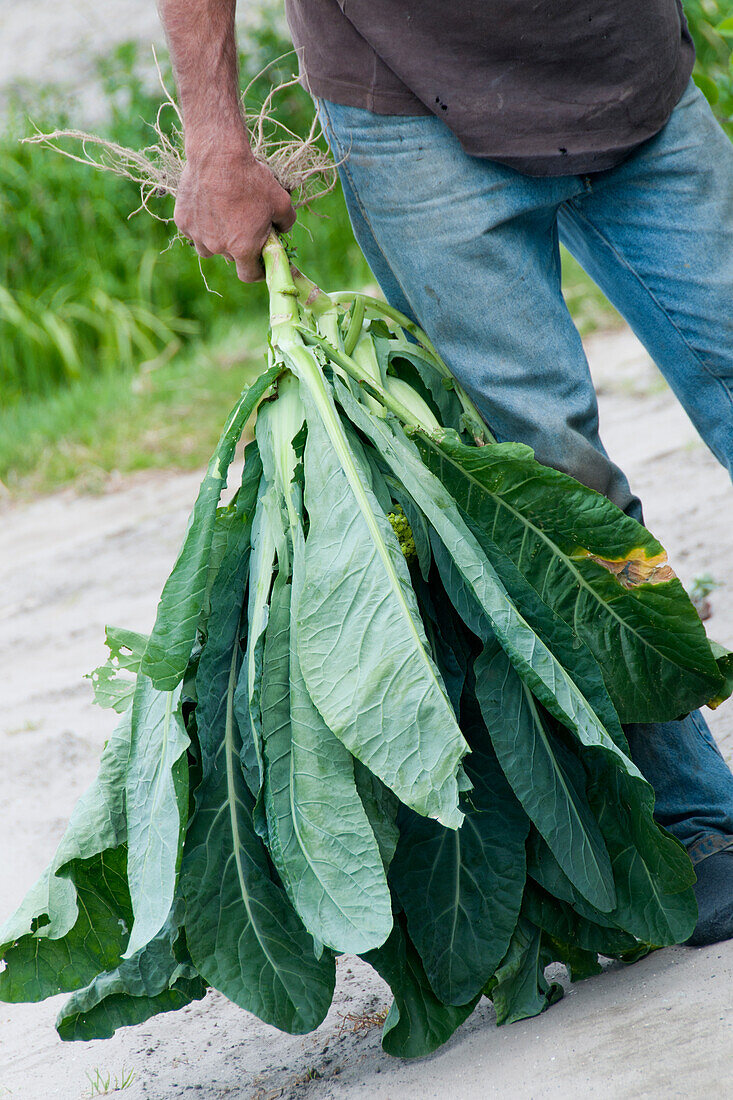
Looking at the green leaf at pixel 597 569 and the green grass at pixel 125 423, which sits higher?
the green grass at pixel 125 423

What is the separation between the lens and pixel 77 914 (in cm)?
162

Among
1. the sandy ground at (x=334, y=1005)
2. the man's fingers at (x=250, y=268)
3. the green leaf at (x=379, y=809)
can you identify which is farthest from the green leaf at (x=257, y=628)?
A: the sandy ground at (x=334, y=1005)

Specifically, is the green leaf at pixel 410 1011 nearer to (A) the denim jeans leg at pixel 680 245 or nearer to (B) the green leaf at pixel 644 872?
(B) the green leaf at pixel 644 872

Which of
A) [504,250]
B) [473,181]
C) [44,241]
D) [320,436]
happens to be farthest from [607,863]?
[44,241]

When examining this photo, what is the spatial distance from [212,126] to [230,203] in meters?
0.12

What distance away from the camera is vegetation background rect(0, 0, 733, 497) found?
6035 millimetres

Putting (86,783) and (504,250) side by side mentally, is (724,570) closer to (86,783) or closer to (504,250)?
(504,250)

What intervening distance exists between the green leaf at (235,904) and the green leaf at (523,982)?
0.26 m

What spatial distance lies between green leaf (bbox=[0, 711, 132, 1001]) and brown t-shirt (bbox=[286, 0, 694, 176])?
116 centimetres

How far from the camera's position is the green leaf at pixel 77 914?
161 centimetres

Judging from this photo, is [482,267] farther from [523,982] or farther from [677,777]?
[523,982]

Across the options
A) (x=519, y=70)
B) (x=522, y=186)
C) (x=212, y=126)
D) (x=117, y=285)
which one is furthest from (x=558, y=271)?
(x=117, y=285)

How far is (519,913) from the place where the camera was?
161 cm

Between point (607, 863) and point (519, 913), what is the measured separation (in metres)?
0.16
